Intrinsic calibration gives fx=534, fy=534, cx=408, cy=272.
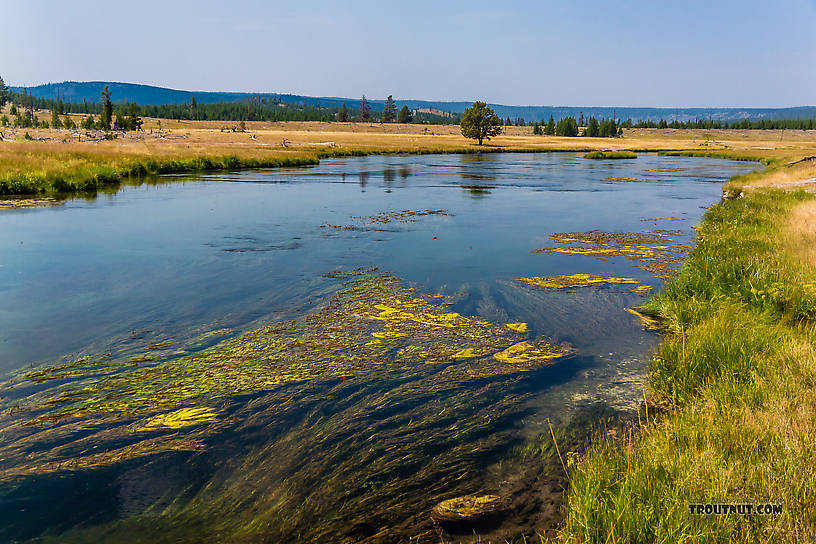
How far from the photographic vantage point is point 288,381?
7512 mm

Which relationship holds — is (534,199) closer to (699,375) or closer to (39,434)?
(699,375)

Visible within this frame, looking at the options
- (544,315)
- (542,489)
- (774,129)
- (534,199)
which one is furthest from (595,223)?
(774,129)

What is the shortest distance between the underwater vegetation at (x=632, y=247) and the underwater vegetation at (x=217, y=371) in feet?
22.6

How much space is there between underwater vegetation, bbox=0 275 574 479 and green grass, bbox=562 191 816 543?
230 cm

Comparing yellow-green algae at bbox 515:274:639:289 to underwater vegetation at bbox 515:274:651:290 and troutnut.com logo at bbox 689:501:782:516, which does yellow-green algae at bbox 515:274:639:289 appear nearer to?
underwater vegetation at bbox 515:274:651:290

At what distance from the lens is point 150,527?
15.9 feet

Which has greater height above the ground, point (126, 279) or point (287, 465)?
point (126, 279)

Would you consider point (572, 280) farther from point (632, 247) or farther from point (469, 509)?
point (469, 509)

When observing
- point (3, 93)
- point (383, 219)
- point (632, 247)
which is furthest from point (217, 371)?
point (3, 93)

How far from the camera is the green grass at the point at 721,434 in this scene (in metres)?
3.81

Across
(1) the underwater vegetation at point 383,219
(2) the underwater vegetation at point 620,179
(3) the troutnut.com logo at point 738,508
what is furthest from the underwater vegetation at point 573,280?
(2) the underwater vegetation at point 620,179

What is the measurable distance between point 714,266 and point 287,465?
9440 mm

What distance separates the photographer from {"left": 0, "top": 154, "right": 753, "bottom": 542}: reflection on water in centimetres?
514

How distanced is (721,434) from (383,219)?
18146 mm
